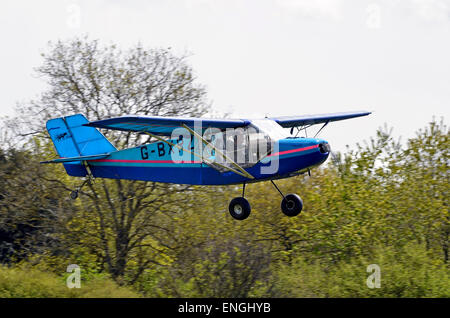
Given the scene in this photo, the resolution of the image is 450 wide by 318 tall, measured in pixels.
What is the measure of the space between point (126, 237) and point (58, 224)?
227 cm

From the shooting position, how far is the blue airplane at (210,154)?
14.5 m

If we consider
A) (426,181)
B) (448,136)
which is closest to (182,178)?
(426,181)

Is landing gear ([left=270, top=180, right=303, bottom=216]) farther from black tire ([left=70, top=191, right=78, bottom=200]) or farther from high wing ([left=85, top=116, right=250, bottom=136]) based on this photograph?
black tire ([left=70, top=191, right=78, bottom=200])

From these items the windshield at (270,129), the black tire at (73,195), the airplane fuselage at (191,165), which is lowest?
the black tire at (73,195)

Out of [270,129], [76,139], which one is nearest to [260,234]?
[76,139]

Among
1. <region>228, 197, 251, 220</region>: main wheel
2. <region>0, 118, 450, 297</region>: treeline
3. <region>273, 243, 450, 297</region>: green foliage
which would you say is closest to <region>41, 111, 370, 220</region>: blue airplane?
<region>228, 197, 251, 220</region>: main wheel

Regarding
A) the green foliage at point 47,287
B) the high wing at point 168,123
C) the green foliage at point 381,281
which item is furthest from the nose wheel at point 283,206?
the green foliage at point 381,281

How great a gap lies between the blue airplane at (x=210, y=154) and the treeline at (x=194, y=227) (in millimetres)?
2452

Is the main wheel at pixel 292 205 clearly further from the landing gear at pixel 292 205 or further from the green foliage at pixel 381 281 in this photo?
the green foliage at pixel 381 281

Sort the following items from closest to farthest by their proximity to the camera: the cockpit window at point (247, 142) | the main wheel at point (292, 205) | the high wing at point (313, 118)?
the cockpit window at point (247, 142), the main wheel at point (292, 205), the high wing at point (313, 118)

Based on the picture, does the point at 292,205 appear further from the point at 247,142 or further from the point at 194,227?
the point at 194,227

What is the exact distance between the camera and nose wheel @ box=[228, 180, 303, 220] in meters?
15.4

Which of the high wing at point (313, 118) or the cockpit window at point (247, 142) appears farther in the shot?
the high wing at point (313, 118)

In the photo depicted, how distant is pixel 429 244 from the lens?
1104 inches
